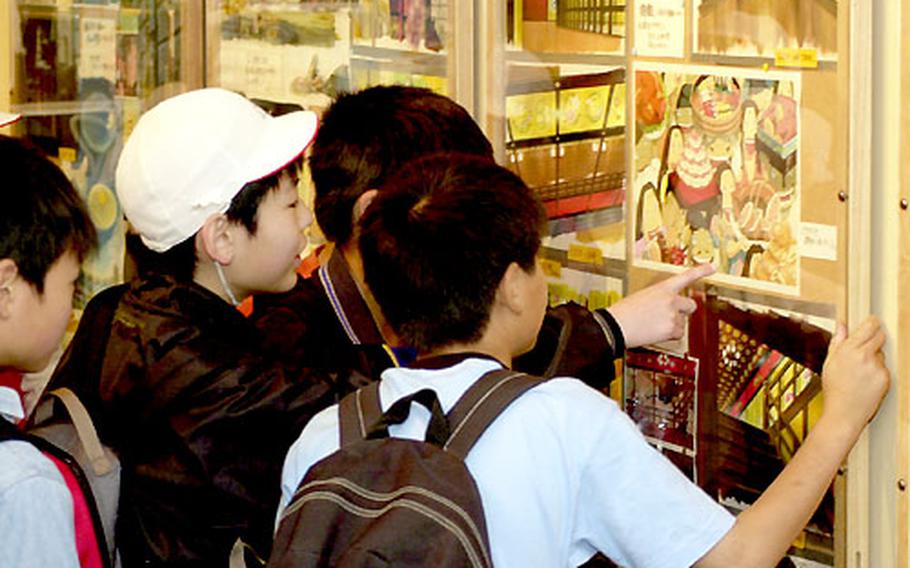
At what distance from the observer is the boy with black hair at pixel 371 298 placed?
8.25ft

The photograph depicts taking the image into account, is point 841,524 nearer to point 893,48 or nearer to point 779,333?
point 779,333

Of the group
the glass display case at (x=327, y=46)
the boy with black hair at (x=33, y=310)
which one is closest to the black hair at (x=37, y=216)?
the boy with black hair at (x=33, y=310)

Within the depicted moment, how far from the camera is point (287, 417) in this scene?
7.59ft

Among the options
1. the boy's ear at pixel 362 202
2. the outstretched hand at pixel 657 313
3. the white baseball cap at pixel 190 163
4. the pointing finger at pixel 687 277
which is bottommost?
the outstretched hand at pixel 657 313

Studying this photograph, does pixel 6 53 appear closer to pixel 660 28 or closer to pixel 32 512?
pixel 660 28

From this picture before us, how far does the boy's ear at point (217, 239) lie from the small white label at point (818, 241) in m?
0.85

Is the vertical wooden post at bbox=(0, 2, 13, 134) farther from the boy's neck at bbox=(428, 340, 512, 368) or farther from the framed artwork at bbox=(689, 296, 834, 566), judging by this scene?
the boy's neck at bbox=(428, 340, 512, 368)

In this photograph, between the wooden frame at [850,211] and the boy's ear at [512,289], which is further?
the wooden frame at [850,211]

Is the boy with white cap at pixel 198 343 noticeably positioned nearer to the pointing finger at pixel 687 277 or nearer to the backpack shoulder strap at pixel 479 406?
the backpack shoulder strap at pixel 479 406

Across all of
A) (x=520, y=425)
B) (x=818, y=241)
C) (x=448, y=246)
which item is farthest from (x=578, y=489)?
(x=818, y=241)

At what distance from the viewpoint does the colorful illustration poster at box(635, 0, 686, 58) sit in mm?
2598

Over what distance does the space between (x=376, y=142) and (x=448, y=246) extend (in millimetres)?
683

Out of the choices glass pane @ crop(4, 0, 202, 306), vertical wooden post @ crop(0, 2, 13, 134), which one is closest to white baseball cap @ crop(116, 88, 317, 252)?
glass pane @ crop(4, 0, 202, 306)

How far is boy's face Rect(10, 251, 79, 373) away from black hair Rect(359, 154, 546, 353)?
0.38m
